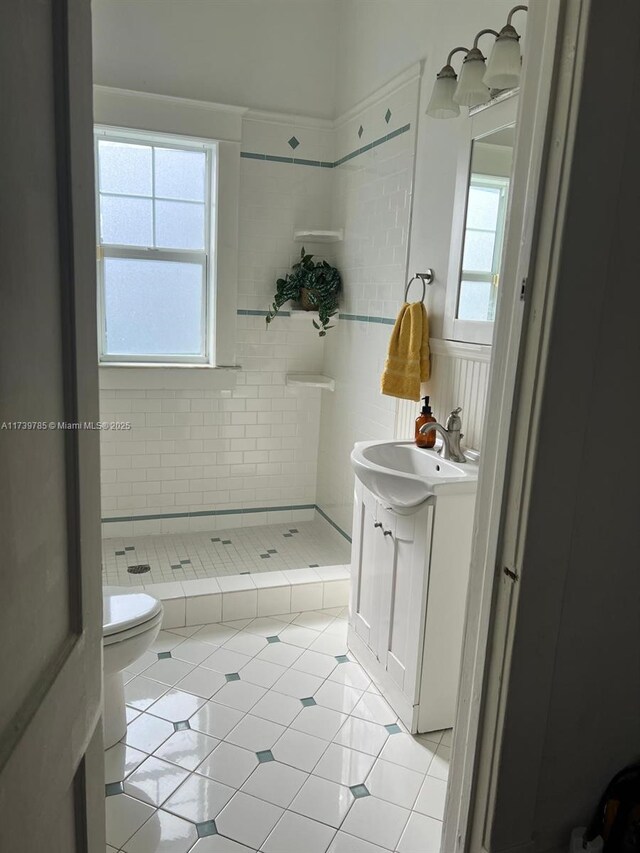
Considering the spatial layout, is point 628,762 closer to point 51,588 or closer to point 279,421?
point 51,588

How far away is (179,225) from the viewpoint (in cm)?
366

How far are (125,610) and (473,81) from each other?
2155mm

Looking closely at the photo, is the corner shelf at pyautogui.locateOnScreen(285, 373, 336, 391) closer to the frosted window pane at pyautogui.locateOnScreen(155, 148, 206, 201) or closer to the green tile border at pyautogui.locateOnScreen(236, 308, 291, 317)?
the green tile border at pyautogui.locateOnScreen(236, 308, 291, 317)

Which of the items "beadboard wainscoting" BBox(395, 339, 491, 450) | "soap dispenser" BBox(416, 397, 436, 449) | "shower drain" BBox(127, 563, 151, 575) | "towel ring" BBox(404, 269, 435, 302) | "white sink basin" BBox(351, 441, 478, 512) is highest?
"towel ring" BBox(404, 269, 435, 302)

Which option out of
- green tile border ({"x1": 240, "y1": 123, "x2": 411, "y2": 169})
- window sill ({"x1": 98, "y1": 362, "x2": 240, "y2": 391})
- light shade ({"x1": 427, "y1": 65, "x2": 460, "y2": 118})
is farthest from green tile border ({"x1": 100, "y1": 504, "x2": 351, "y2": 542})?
light shade ({"x1": 427, "y1": 65, "x2": 460, "y2": 118})

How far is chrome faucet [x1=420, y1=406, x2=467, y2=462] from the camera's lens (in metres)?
2.39

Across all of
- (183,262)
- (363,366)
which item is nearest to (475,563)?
(363,366)

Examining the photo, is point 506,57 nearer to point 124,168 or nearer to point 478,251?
point 478,251

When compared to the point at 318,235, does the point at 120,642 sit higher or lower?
lower

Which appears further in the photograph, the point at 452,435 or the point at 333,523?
the point at 333,523

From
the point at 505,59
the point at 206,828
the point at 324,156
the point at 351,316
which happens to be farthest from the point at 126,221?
the point at 206,828

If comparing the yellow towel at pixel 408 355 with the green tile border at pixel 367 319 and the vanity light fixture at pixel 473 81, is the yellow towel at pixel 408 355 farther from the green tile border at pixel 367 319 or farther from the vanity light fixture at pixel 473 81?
the vanity light fixture at pixel 473 81

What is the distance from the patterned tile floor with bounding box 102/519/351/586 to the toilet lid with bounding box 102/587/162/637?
3.46 feet

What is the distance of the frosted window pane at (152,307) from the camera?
3619 mm
